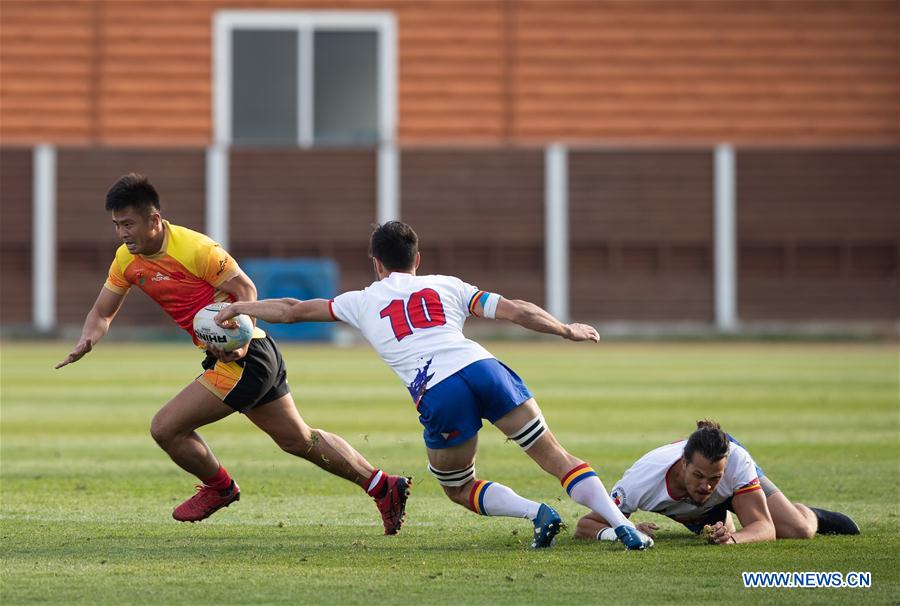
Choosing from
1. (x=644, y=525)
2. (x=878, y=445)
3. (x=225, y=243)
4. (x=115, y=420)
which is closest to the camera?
(x=644, y=525)

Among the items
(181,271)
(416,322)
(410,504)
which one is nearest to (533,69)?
(410,504)

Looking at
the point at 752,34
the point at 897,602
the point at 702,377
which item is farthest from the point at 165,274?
the point at 752,34

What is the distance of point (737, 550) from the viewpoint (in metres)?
7.77

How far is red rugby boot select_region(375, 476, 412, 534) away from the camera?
8.44 meters

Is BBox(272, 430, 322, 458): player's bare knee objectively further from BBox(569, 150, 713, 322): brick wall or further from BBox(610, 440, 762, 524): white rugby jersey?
BBox(569, 150, 713, 322): brick wall

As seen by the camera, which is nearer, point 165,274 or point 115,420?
point 165,274

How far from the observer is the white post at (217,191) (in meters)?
32.3

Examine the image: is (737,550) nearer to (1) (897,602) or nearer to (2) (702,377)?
(1) (897,602)

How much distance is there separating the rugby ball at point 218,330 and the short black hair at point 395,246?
3.06 ft

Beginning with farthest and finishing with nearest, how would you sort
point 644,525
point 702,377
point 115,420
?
point 702,377 < point 115,420 < point 644,525

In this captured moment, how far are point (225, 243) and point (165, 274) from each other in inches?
948

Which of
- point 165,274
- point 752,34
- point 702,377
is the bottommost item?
point 702,377

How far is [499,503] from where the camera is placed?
789 cm

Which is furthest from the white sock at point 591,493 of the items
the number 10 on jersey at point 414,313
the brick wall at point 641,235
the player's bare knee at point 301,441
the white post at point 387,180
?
the brick wall at point 641,235
